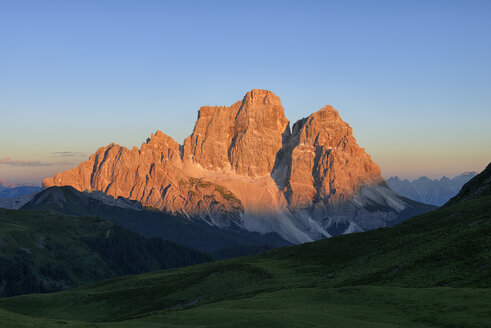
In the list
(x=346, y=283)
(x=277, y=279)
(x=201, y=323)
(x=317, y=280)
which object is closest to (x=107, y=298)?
(x=277, y=279)

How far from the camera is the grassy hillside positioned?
190ft

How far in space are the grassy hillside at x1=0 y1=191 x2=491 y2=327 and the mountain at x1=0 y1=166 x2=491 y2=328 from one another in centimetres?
16

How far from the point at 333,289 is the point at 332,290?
0.99 meters

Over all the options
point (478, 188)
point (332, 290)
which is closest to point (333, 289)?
point (332, 290)

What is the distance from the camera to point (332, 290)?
74.2m

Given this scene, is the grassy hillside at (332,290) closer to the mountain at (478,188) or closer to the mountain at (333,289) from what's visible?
the mountain at (333,289)

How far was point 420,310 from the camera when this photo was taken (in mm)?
59031

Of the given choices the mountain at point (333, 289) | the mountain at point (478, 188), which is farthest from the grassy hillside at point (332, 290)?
the mountain at point (478, 188)

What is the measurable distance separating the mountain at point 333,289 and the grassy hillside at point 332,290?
161mm

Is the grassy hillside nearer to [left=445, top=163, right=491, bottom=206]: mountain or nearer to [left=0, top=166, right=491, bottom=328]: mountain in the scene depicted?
[left=0, top=166, right=491, bottom=328]: mountain

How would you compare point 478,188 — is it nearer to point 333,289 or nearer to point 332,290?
point 333,289

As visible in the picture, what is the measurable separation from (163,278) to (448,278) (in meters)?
97.1

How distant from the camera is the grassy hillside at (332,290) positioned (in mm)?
57844

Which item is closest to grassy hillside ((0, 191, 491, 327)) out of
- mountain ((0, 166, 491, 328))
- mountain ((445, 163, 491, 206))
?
mountain ((0, 166, 491, 328))
